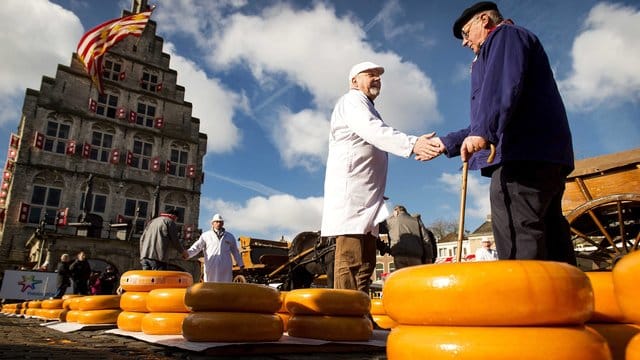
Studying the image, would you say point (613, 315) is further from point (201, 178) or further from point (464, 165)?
point (201, 178)

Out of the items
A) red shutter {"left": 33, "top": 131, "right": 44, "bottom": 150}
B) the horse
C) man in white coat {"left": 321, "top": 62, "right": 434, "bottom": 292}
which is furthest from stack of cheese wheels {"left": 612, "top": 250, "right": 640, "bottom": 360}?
red shutter {"left": 33, "top": 131, "right": 44, "bottom": 150}

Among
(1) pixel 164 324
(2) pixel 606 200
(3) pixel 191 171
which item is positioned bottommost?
(1) pixel 164 324

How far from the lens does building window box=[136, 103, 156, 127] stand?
28.7 meters

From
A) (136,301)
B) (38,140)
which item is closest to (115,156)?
(38,140)

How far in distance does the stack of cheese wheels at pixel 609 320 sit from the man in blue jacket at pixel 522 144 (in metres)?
0.31

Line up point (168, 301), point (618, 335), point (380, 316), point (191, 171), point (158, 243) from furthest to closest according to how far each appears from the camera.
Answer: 1. point (191, 171)
2. point (158, 243)
3. point (380, 316)
4. point (168, 301)
5. point (618, 335)

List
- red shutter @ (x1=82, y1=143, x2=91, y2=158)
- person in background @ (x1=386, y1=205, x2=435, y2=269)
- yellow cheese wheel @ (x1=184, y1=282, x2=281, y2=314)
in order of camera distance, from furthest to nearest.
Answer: red shutter @ (x1=82, y1=143, x2=91, y2=158) → person in background @ (x1=386, y1=205, x2=435, y2=269) → yellow cheese wheel @ (x1=184, y1=282, x2=281, y2=314)

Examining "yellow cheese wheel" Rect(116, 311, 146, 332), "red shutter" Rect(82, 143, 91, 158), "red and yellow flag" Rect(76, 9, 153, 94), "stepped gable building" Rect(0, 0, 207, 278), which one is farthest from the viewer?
"red shutter" Rect(82, 143, 91, 158)

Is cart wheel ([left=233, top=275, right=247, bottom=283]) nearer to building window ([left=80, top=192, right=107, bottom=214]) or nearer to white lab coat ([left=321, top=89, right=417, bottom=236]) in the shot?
white lab coat ([left=321, top=89, right=417, bottom=236])

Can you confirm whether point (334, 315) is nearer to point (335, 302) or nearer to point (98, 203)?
point (335, 302)

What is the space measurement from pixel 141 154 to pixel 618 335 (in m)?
29.3

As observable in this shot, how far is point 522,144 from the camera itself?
2.07 m

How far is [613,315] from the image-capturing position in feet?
5.34

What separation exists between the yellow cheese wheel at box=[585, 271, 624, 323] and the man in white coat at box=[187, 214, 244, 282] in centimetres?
603
